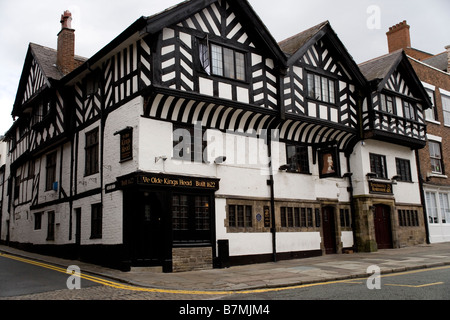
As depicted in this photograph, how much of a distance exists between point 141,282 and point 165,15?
8581 millimetres

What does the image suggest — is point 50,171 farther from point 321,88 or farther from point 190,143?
point 321,88

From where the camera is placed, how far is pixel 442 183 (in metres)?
25.2

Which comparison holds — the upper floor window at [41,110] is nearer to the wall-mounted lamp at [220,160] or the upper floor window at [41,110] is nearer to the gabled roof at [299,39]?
the wall-mounted lamp at [220,160]

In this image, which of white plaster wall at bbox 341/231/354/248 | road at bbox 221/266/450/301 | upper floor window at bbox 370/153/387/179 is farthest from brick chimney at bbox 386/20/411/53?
road at bbox 221/266/450/301

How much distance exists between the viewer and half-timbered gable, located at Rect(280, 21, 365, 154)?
18062 millimetres

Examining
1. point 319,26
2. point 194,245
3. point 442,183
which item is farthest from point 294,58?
point 442,183

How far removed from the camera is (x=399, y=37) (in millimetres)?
28562

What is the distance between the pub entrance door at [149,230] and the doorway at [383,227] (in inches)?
475

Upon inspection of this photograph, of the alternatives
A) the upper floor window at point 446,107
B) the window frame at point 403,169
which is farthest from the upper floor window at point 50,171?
the upper floor window at point 446,107

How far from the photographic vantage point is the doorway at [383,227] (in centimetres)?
2100

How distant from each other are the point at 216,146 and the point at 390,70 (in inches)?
435

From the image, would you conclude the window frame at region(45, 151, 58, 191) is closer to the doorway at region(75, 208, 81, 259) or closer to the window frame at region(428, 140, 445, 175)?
the doorway at region(75, 208, 81, 259)

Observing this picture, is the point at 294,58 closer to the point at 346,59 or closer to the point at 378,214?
the point at 346,59

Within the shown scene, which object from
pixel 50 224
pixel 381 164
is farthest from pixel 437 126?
pixel 50 224
